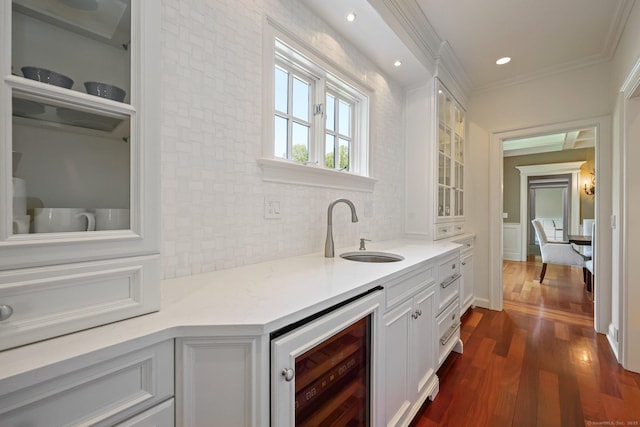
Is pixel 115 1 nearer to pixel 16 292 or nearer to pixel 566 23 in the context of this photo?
pixel 16 292

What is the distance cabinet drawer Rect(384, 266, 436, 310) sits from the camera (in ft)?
4.05

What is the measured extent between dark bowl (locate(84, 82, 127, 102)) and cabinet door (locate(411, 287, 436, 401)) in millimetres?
1531

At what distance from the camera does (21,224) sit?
1.88 ft

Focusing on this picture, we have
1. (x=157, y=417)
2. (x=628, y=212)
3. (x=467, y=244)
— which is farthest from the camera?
(x=467, y=244)

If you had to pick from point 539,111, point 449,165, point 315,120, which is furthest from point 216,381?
point 539,111

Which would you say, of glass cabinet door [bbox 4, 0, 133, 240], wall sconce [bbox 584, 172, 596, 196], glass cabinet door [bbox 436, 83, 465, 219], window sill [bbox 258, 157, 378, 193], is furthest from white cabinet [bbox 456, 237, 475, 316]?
wall sconce [bbox 584, 172, 596, 196]

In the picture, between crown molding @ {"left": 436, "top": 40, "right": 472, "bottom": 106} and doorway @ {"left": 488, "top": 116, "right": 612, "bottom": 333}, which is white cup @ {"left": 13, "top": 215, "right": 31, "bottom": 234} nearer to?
crown molding @ {"left": 436, "top": 40, "right": 472, "bottom": 106}

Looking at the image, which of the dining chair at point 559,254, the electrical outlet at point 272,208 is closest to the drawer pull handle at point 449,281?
the electrical outlet at point 272,208

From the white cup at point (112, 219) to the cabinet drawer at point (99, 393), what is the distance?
32 centimetres

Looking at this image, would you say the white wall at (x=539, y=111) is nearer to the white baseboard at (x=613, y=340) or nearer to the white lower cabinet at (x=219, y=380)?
the white baseboard at (x=613, y=340)

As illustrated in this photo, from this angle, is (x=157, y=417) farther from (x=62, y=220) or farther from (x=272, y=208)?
(x=272, y=208)

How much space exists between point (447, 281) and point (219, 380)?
5.78ft

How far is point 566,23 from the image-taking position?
2197mm

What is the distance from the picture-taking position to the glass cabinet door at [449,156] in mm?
2725
